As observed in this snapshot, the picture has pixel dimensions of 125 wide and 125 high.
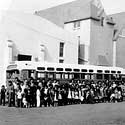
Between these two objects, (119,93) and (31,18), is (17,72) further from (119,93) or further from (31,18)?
(31,18)

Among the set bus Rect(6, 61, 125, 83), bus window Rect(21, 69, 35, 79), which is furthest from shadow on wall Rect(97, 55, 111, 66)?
bus window Rect(21, 69, 35, 79)

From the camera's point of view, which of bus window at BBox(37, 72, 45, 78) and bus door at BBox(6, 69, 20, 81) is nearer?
bus door at BBox(6, 69, 20, 81)

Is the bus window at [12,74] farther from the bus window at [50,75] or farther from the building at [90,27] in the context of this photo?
the building at [90,27]

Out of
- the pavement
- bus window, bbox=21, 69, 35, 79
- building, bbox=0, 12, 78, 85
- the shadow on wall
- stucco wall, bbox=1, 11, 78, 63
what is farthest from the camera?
the shadow on wall

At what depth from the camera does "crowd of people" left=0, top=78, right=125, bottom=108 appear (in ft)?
64.5

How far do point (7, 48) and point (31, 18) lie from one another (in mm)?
5224

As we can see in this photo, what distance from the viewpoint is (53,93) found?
20.8 m

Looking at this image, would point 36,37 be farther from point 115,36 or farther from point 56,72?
point 115,36

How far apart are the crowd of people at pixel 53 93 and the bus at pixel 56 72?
1721mm

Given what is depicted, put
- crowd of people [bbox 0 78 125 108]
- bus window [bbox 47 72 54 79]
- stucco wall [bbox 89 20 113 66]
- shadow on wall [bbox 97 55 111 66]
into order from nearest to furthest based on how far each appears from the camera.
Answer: crowd of people [bbox 0 78 125 108] → bus window [bbox 47 72 54 79] → stucco wall [bbox 89 20 113 66] → shadow on wall [bbox 97 55 111 66]

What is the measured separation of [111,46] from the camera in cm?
4631

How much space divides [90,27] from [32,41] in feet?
35.8

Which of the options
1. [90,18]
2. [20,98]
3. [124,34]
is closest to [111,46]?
[124,34]

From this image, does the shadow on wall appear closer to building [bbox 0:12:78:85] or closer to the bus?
building [bbox 0:12:78:85]
